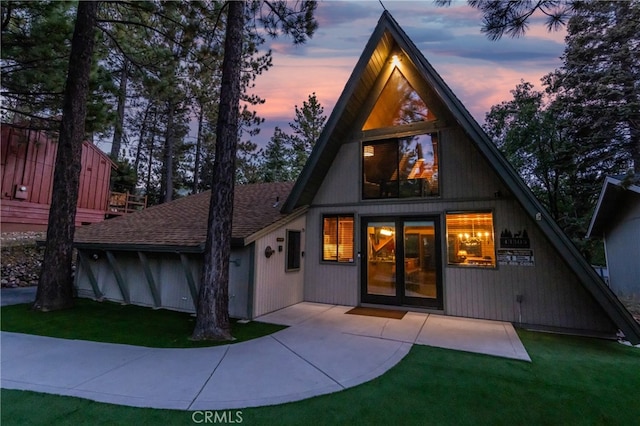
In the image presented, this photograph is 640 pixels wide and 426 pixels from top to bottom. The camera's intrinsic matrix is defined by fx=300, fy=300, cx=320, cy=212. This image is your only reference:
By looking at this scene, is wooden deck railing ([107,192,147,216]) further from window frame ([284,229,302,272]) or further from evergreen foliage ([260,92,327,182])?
window frame ([284,229,302,272])

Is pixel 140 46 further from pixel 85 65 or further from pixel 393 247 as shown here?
pixel 393 247

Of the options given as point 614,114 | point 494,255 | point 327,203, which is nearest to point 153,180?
A: point 327,203

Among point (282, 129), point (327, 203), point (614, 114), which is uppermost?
point (282, 129)

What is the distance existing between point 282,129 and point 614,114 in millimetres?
19719

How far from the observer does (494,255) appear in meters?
6.30

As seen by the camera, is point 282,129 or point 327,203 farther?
point 282,129

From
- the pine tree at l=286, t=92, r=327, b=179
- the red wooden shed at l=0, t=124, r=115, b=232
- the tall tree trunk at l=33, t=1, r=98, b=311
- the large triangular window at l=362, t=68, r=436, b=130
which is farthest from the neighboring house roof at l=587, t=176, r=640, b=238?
the pine tree at l=286, t=92, r=327, b=179

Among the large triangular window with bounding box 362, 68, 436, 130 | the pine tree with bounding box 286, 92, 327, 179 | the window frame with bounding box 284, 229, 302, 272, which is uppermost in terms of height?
the pine tree with bounding box 286, 92, 327, 179

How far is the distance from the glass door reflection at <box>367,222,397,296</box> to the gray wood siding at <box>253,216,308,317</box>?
180 centimetres

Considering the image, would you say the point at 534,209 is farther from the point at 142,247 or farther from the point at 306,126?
the point at 306,126

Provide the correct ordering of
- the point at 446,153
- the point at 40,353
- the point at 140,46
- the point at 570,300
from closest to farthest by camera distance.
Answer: the point at 40,353 → the point at 570,300 → the point at 446,153 → the point at 140,46

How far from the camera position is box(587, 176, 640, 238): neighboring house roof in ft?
28.5

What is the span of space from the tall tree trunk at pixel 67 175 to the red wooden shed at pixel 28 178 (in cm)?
389

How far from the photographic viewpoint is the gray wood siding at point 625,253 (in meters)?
8.73
